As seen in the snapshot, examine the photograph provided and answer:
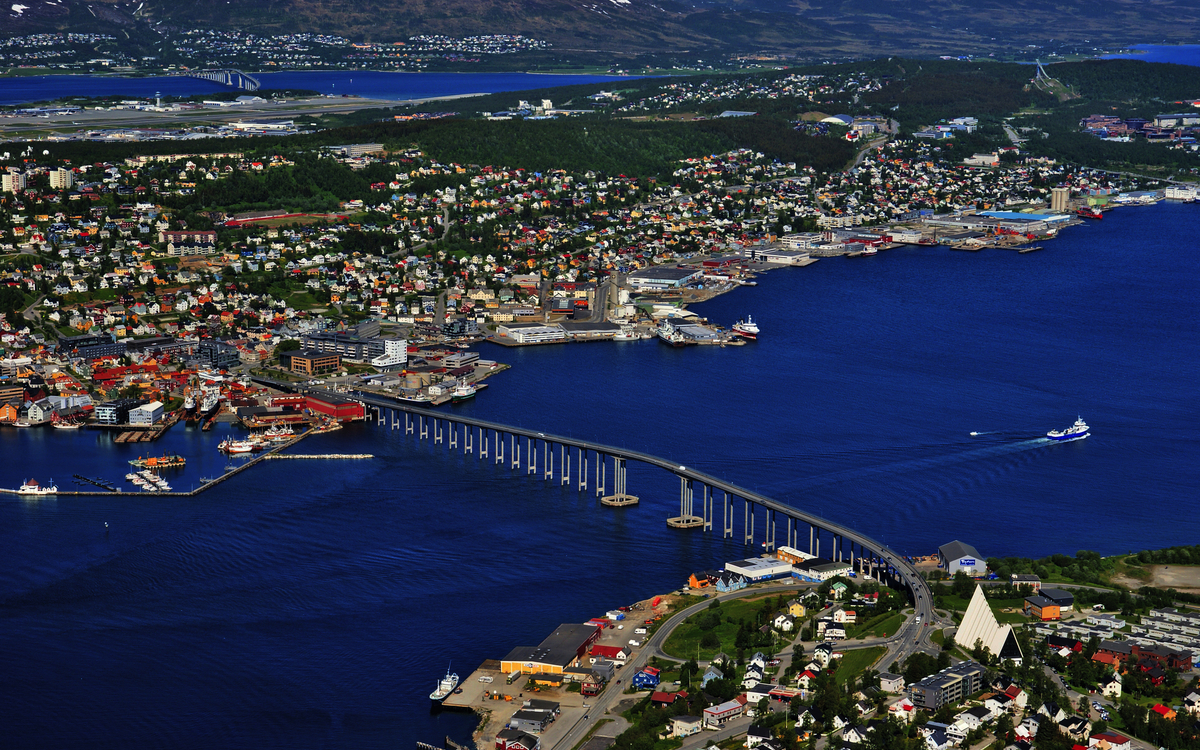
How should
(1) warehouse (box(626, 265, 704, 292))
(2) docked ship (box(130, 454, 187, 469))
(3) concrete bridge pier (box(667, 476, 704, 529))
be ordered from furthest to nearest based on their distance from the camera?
(1) warehouse (box(626, 265, 704, 292)) < (2) docked ship (box(130, 454, 187, 469)) < (3) concrete bridge pier (box(667, 476, 704, 529))

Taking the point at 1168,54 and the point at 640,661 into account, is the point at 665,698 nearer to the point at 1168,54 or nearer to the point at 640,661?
the point at 640,661

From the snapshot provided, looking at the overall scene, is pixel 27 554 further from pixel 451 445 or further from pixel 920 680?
pixel 920 680

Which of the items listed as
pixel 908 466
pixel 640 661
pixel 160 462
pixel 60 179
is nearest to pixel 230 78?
pixel 60 179

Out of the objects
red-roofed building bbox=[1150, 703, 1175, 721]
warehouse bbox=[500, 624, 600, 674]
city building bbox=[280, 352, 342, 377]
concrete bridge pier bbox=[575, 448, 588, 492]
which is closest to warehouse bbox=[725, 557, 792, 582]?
warehouse bbox=[500, 624, 600, 674]

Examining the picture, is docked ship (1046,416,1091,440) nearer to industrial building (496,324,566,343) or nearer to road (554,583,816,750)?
road (554,583,816,750)

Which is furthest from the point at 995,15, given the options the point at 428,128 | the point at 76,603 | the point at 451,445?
the point at 76,603

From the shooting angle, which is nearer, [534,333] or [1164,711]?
[1164,711]
